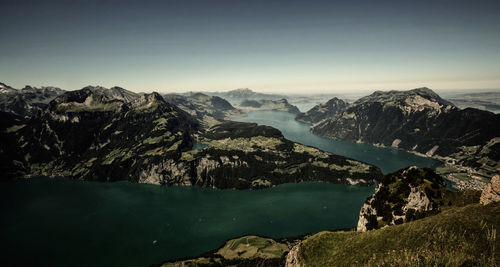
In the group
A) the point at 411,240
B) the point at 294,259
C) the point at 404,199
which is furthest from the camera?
the point at 404,199

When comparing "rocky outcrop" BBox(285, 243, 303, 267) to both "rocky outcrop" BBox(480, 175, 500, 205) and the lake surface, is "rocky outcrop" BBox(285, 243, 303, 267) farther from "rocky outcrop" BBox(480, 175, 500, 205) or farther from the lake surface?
the lake surface

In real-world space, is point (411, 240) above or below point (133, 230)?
above

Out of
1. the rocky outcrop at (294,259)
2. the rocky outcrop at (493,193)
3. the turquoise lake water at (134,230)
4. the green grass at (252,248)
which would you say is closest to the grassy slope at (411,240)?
the rocky outcrop at (294,259)

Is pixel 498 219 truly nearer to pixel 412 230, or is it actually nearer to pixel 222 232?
pixel 412 230

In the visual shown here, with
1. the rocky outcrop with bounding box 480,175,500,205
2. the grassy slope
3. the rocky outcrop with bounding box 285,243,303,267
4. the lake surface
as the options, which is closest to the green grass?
the lake surface

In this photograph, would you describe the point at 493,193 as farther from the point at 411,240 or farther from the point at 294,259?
the point at 294,259

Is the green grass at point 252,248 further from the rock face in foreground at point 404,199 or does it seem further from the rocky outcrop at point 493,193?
the rocky outcrop at point 493,193

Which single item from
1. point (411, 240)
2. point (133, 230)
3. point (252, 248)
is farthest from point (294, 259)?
point (133, 230)
